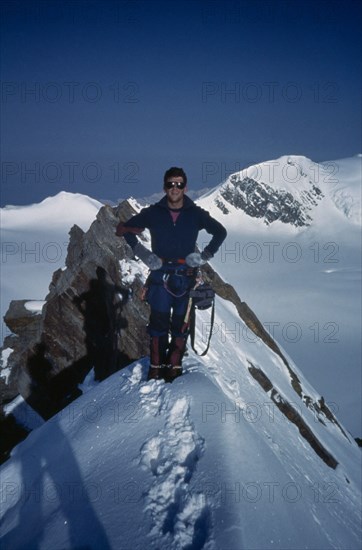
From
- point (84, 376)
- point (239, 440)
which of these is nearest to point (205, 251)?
point (239, 440)

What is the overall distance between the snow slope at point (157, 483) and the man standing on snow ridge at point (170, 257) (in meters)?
0.56

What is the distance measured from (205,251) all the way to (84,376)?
8802mm

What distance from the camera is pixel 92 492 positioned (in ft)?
14.0

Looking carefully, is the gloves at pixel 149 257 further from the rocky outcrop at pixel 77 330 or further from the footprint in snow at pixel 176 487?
the rocky outcrop at pixel 77 330

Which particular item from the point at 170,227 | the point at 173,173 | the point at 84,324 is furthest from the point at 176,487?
the point at 84,324

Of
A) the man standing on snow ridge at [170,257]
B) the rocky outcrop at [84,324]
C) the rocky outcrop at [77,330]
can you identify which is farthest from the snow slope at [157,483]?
the rocky outcrop at [77,330]

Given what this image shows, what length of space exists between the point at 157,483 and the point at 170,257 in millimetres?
3503

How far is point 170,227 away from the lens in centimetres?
627

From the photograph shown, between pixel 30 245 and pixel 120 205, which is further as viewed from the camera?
pixel 30 245

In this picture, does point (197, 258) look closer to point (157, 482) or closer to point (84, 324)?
point (157, 482)

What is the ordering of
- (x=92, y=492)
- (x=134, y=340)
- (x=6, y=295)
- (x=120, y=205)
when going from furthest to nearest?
(x=6, y=295) < (x=120, y=205) < (x=134, y=340) < (x=92, y=492)

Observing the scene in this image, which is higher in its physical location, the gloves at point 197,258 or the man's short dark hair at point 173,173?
the man's short dark hair at point 173,173

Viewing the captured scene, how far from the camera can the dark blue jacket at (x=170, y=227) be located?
20.5 ft

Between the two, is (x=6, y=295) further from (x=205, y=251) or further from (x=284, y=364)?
(x=205, y=251)
